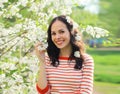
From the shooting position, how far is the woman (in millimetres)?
3525

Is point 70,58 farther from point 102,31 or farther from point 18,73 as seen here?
point 18,73

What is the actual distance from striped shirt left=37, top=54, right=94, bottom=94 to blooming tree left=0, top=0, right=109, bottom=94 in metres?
0.89

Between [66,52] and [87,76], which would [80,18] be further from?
[87,76]

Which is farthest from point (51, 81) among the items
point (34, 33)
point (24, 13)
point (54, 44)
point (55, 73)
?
point (24, 13)

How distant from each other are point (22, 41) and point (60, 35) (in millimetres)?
994

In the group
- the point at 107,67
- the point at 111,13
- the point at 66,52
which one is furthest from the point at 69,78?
the point at 111,13

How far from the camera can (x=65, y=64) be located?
11.7 feet

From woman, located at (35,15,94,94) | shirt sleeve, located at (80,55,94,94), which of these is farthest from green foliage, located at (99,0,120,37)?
shirt sleeve, located at (80,55,94,94)

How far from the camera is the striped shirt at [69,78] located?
138 inches

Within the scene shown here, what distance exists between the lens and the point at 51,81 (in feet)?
11.8

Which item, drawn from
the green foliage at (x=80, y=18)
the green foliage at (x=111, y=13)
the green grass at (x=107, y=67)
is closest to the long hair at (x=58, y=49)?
the green foliage at (x=80, y=18)

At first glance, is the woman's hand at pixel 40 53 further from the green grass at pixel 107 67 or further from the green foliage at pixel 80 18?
the green grass at pixel 107 67

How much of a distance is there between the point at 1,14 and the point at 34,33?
601 millimetres

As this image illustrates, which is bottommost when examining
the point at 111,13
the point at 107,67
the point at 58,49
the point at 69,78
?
the point at 107,67
